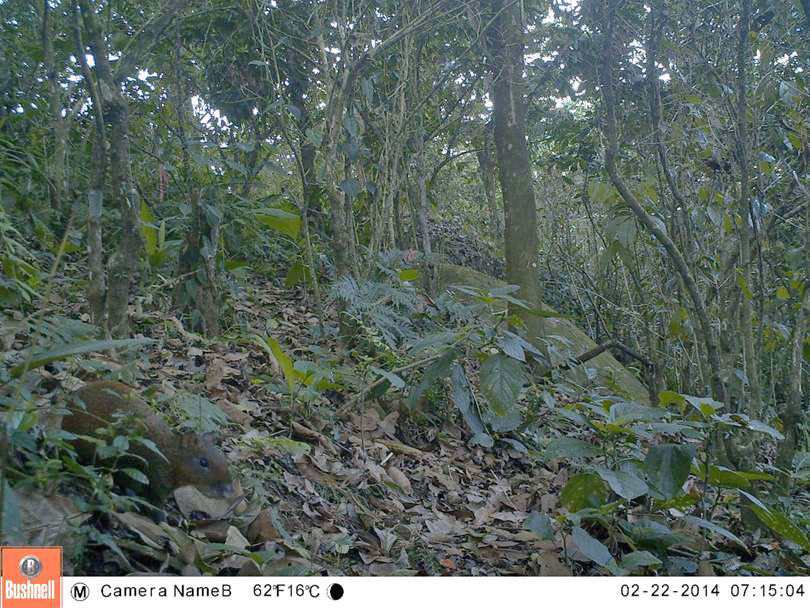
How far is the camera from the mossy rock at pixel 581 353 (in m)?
4.23

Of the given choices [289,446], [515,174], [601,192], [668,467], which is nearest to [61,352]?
[289,446]

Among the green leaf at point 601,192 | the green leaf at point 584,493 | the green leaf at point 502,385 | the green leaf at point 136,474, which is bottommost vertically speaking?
Answer: the green leaf at point 584,493

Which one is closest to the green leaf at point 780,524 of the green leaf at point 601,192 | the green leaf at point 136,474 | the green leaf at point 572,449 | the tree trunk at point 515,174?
the green leaf at point 572,449

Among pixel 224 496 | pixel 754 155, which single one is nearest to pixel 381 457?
pixel 224 496

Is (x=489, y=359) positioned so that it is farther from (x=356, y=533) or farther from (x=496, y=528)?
(x=356, y=533)

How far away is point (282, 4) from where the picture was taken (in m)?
4.48

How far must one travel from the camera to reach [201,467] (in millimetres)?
1865

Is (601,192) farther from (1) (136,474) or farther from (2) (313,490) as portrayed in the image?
(1) (136,474)

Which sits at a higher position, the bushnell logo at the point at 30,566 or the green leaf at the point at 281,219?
the green leaf at the point at 281,219

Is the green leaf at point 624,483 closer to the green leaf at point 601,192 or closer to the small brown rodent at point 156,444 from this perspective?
the small brown rodent at point 156,444

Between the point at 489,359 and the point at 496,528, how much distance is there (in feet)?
1.97

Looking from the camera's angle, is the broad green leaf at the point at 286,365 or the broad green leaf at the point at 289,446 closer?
the broad green leaf at the point at 289,446

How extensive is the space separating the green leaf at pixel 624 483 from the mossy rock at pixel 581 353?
176cm
